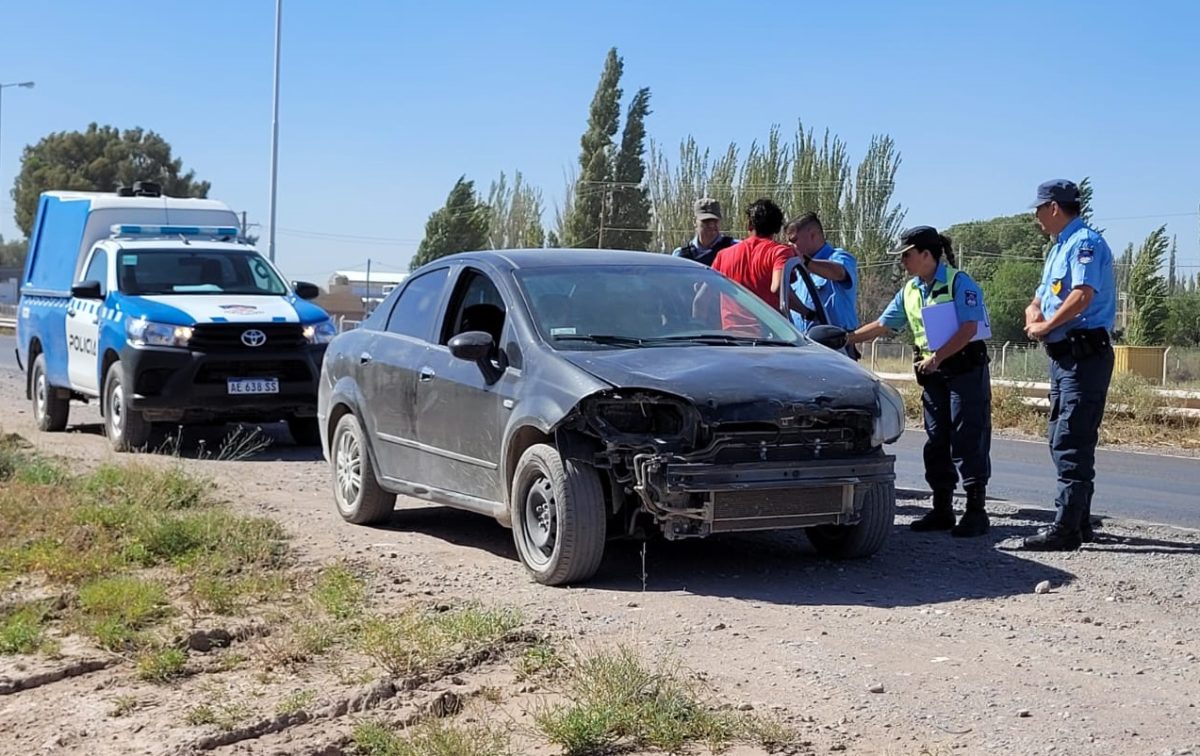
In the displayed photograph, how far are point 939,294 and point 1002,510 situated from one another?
1.94 meters

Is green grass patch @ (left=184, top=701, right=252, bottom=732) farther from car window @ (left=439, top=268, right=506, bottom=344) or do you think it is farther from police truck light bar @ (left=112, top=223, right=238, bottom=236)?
police truck light bar @ (left=112, top=223, right=238, bottom=236)

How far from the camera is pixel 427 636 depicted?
19.6ft

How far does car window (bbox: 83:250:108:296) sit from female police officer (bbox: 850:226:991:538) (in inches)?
316

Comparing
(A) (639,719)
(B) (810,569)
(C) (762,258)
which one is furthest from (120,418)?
(A) (639,719)

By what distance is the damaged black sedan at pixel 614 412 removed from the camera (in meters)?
6.88

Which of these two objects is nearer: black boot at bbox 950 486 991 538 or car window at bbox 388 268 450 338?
black boot at bbox 950 486 991 538

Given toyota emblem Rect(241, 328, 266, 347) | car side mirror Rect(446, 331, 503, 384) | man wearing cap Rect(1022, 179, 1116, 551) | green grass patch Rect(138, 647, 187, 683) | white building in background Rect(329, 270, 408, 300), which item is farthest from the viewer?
white building in background Rect(329, 270, 408, 300)

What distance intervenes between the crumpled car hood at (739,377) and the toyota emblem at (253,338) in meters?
6.22

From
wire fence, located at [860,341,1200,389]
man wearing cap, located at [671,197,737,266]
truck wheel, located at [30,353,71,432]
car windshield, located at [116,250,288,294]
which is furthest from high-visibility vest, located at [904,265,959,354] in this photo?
truck wheel, located at [30,353,71,432]

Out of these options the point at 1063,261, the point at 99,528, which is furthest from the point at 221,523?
the point at 1063,261

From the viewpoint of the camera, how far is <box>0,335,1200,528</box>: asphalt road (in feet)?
34.5

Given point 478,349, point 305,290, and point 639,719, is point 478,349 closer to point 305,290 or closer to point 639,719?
point 639,719

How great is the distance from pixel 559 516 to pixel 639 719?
2159 mm

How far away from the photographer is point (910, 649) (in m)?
5.94
